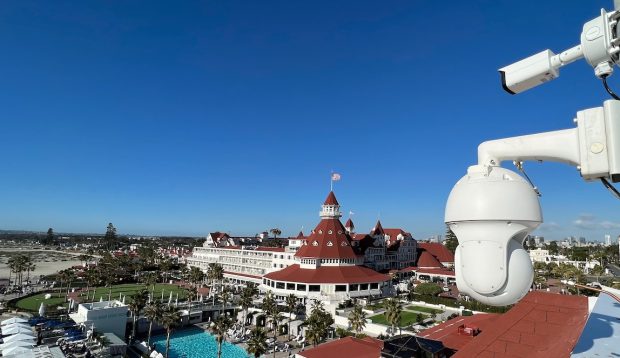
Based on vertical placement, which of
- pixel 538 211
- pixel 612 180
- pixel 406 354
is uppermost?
pixel 612 180

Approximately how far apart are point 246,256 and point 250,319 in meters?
26.6

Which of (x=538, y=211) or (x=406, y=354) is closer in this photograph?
(x=538, y=211)

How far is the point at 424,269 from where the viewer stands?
2781 inches

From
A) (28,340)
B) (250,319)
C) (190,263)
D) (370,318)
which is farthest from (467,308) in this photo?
(190,263)

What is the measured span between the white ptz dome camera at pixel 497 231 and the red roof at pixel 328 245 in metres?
53.1

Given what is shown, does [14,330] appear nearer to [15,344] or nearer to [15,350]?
[15,344]

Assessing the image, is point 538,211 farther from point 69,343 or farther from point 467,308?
point 467,308

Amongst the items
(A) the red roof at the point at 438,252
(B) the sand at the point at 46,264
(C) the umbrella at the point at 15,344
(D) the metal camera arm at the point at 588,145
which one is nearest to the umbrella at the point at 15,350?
(C) the umbrella at the point at 15,344

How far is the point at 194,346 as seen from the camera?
129 ft

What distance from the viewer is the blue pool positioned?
3675cm

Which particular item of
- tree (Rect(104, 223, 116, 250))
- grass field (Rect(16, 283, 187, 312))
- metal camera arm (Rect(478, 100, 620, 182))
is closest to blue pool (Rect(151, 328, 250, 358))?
grass field (Rect(16, 283, 187, 312))

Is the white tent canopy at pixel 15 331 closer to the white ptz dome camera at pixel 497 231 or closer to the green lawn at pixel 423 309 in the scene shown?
the green lawn at pixel 423 309

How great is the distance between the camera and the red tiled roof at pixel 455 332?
25.2 metres

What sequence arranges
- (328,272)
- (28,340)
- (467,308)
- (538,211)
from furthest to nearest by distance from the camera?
(328,272) < (467,308) < (28,340) < (538,211)
